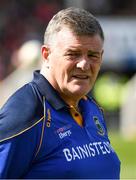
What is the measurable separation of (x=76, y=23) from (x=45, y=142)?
25.5 inches

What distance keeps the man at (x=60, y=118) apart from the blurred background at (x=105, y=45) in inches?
556

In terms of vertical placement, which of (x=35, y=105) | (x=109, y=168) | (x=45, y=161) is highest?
(x=35, y=105)

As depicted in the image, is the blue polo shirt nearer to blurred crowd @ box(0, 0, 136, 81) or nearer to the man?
the man

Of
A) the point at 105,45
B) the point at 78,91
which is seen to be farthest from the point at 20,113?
the point at 105,45

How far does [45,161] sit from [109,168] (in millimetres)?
441

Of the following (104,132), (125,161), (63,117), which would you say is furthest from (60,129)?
(125,161)

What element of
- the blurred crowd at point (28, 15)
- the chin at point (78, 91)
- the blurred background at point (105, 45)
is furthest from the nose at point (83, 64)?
the blurred crowd at point (28, 15)

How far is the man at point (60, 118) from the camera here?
3.80m

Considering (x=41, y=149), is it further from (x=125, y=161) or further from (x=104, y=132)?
(x=125, y=161)

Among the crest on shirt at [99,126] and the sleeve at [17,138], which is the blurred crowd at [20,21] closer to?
the crest on shirt at [99,126]

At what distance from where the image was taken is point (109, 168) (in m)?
4.15

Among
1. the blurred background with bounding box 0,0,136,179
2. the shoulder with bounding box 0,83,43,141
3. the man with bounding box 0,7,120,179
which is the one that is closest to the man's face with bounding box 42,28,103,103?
the man with bounding box 0,7,120,179

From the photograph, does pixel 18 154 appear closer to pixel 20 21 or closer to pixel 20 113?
pixel 20 113

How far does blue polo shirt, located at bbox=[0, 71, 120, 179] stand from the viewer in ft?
12.4
